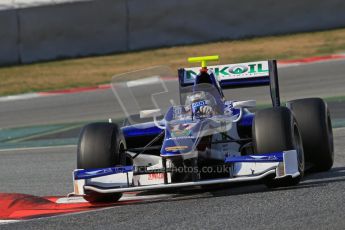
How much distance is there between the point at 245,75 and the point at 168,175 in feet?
7.30

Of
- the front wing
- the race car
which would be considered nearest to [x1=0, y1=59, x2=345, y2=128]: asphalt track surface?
the race car

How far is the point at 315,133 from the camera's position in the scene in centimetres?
954

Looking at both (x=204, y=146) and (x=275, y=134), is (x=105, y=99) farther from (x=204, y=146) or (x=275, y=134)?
(x=275, y=134)

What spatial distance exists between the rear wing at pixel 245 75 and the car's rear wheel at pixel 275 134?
Result: 146 centimetres

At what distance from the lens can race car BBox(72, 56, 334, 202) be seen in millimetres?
8362

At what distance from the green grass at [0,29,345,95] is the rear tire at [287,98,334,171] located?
10.8 m

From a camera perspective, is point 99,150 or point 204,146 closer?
point 204,146

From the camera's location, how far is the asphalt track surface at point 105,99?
17.0 metres

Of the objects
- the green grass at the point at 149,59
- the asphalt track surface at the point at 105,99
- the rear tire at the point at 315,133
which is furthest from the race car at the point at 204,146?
the green grass at the point at 149,59

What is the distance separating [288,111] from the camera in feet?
28.5

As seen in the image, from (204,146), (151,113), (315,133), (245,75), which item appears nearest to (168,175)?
(204,146)

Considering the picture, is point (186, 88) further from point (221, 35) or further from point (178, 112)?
point (221, 35)

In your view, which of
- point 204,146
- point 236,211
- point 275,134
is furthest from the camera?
point 204,146

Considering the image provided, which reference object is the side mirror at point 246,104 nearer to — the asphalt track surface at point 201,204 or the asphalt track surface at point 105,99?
the asphalt track surface at point 201,204
